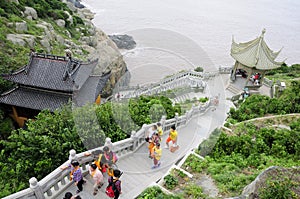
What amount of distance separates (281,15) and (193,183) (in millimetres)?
72843

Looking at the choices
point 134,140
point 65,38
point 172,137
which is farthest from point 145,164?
point 65,38

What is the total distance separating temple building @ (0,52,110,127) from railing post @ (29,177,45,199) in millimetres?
11010

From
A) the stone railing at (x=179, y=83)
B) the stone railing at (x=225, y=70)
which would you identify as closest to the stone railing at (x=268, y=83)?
the stone railing at (x=225, y=70)

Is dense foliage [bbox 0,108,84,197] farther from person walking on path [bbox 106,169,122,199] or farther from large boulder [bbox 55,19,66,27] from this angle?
large boulder [bbox 55,19,66,27]

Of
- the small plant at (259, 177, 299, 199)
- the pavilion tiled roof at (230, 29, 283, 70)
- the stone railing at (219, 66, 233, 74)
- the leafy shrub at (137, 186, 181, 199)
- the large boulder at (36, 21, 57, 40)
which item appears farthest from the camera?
the large boulder at (36, 21, 57, 40)

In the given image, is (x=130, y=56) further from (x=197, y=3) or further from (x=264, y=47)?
(x=197, y=3)

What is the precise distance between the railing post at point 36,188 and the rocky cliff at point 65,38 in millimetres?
19679

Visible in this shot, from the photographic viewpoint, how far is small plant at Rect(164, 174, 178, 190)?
27.1 ft

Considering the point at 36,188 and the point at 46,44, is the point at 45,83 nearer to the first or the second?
the point at 36,188

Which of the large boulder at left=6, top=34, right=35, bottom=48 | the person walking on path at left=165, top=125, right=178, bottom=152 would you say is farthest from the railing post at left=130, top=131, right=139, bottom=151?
the large boulder at left=6, top=34, right=35, bottom=48

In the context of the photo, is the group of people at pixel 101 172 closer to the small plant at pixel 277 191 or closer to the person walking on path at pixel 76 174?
the person walking on path at pixel 76 174

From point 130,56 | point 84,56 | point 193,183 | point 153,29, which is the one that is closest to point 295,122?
point 193,183

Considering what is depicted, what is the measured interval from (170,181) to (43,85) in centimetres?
1319

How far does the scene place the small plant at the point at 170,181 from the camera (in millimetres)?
8258
